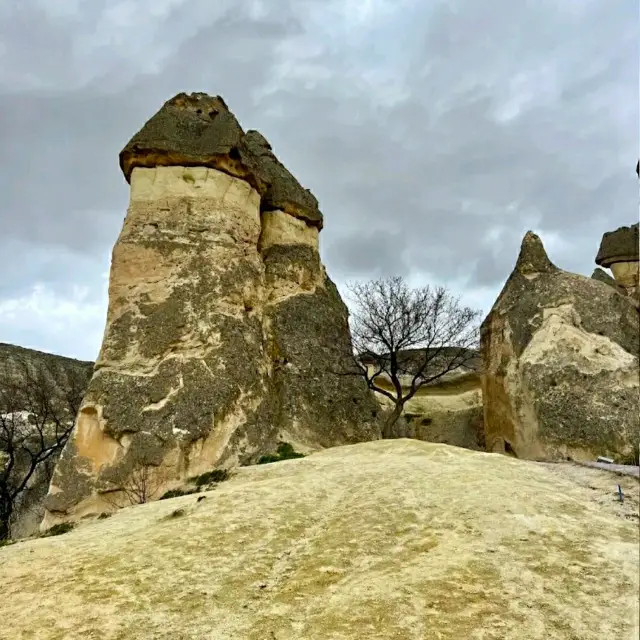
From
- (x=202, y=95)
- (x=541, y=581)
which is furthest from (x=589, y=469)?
(x=202, y=95)

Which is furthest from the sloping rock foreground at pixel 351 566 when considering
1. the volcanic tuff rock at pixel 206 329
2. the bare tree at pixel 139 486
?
the volcanic tuff rock at pixel 206 329

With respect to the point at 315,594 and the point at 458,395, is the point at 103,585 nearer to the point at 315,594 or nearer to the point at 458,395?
the point at 315,594

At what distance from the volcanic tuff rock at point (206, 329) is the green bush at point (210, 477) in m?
0.28

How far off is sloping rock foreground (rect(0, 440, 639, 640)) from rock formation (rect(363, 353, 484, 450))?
33.6 feet

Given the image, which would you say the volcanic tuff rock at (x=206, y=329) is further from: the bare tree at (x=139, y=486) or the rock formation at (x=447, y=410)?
the rock formation at (x=447, y=410)

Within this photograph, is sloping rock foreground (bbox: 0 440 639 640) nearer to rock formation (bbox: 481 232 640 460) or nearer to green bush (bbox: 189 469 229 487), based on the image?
green bush (bbox: 189 469 229 487)

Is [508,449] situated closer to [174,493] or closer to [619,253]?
[174,493]

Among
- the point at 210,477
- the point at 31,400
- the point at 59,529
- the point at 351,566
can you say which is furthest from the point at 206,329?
the point at 31,400

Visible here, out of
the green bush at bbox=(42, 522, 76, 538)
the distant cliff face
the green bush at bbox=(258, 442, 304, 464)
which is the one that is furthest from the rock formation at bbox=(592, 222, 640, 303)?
the green bush at bbox=(42, 522, 76, 538)

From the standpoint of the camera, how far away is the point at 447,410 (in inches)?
830

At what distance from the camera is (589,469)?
836 cm

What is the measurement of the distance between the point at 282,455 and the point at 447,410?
1121 cm

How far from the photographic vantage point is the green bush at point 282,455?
1077 cm

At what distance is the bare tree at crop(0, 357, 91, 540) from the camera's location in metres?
16.8
